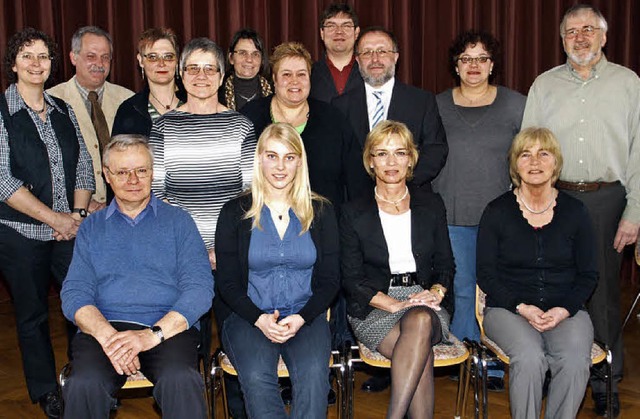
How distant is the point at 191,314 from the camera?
2945 mm

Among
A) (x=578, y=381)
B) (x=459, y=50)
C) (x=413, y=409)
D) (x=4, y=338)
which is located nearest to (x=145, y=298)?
(x=413, y=409)

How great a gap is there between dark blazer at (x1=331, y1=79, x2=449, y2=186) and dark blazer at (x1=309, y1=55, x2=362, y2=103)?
16 centimetres

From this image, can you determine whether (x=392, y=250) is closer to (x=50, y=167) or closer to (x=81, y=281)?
(x=81, y=281)

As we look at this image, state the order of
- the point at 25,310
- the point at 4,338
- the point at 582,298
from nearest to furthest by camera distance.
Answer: the point at 582,298
the point at 25,310
the point at 4,338

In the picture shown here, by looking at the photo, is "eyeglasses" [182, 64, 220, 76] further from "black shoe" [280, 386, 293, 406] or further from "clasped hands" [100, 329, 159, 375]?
"black shoe" [280, 386, 293, 406]

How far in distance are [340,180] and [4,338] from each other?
8.67ft

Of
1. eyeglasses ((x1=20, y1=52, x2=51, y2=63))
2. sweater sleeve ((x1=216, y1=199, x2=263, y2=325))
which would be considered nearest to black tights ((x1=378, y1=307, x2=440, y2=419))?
sweater sleeve ((x1=216, y1=199, x2=263, y2=325))

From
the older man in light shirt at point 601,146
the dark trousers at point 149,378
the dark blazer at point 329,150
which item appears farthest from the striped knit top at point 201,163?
the older man in light shirt at point 601,146

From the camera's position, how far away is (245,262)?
10.1 ft

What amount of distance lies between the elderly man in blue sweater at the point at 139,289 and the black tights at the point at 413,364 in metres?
0.74

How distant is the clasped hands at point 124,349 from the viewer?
2.77 meters

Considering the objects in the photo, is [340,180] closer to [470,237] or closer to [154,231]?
[470,237]

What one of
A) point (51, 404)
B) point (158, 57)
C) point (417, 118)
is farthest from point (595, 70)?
point (51, 404)

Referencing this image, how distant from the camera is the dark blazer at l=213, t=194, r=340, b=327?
9.91 feet
